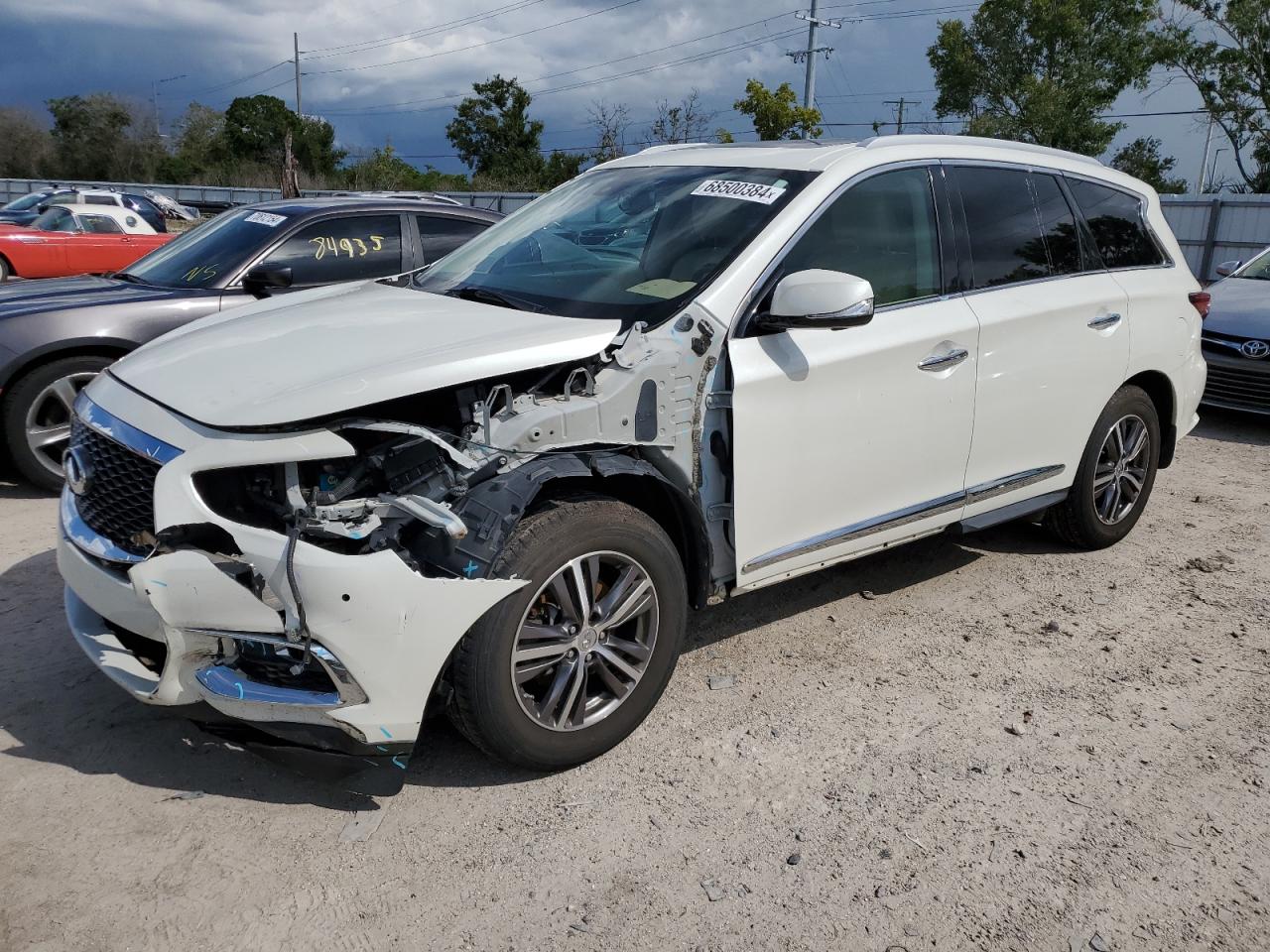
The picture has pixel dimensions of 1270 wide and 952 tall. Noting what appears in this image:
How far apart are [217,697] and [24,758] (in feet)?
3.26

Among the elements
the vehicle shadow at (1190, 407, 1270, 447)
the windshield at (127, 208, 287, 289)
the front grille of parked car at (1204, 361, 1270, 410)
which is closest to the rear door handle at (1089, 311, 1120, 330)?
the vehicle shadow at (1190, 407, 1270, 447)

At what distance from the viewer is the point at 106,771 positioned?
3154 mm

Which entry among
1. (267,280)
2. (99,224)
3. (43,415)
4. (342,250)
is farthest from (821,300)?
(99,224)

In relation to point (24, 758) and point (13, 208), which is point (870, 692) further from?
point (13, 208)

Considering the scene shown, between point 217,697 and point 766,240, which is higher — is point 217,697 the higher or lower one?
the lower one

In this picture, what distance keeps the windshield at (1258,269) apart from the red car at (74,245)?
13398mm

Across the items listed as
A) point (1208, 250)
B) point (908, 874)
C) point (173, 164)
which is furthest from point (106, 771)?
point (173, 164)

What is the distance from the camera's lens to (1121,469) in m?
5.07

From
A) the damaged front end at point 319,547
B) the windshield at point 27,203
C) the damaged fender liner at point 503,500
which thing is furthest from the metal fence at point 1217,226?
the windshield at point 27,203

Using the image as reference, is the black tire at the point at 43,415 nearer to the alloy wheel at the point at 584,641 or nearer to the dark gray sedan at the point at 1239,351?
the alloy wheel at the point at 584,641

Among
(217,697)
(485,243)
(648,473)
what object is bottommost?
(217,697)

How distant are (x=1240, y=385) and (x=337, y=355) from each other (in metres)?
7.66

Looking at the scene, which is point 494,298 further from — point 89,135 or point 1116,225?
point 89,135

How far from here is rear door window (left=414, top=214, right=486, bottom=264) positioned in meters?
6.89
